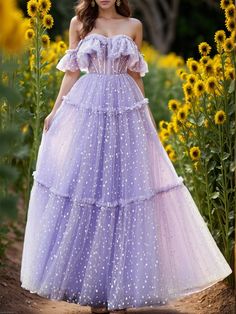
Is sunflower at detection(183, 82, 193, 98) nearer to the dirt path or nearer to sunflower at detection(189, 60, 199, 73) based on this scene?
sunflower at detection(189, 60, 199, 73)

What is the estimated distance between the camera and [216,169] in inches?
186

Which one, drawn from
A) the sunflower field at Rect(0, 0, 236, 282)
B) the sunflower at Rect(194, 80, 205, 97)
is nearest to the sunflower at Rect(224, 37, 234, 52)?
the sunflower field at Rect(0, 0, 236, 282)

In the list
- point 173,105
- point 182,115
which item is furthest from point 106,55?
point 173,105

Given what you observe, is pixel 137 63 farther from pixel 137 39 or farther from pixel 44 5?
pixel 44 5

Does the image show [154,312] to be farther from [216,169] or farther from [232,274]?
[216,169]

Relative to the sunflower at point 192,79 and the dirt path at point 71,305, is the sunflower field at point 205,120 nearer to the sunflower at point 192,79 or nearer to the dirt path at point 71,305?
the sunflower at point 192,79

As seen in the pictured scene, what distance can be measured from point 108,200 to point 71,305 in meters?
0.87

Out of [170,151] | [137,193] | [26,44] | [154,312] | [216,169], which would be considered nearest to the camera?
[137,193]

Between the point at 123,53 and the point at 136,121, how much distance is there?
0.31 meters

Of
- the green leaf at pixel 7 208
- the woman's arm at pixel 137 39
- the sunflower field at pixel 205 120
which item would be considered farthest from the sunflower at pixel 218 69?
the green leaf at pixel 7 208

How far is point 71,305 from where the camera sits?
180 inches

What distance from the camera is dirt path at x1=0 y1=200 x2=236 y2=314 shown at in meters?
4.36

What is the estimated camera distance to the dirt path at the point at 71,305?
4.36 metres

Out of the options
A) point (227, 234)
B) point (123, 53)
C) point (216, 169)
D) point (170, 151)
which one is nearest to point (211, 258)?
point (227, 234)
